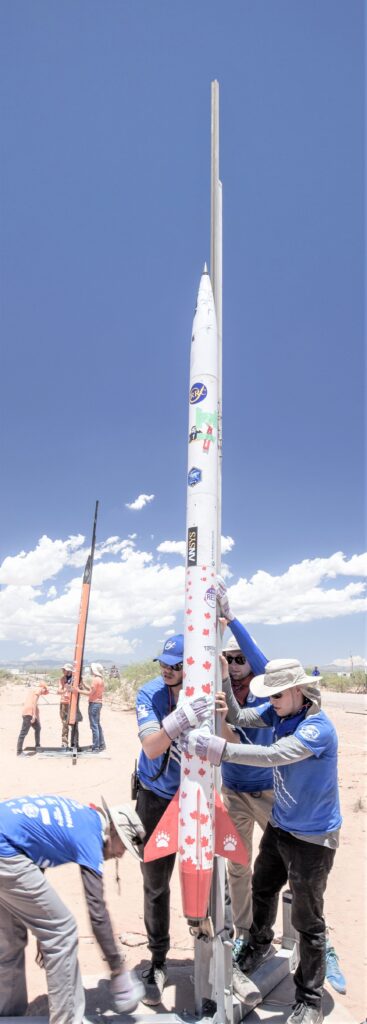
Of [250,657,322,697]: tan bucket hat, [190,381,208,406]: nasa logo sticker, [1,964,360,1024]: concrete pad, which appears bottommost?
[1,964,360,1024]: concrete pad

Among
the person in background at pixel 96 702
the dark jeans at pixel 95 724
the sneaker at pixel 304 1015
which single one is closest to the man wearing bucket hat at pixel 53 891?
the sneaker at pixel 304 1015

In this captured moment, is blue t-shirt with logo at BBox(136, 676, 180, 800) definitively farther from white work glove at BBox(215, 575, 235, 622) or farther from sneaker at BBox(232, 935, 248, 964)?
sneaker at BBox(232, 935, 248, 964)

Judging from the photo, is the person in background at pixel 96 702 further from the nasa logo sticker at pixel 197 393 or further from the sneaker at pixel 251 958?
the nasa logo sticker at pixel 197 393

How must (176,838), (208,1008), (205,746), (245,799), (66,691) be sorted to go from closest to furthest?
(205,746)
(208,1008)
(176,838)
(245,799)
(66,691)

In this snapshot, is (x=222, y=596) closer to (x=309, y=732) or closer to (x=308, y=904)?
(x=309, y=732)

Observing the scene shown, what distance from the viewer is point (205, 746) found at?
367 centimetres

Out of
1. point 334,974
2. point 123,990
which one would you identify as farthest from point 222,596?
point 334,974

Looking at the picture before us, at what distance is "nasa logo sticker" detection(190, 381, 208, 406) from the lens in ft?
15.8

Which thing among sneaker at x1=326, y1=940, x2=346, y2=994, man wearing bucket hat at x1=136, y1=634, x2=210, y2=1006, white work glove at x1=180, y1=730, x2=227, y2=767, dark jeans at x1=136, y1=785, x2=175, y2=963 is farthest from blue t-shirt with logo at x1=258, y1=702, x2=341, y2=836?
sneaker at x1=326, y1=940, x2=346, y2=994

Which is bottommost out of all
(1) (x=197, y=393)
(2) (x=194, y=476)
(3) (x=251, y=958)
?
(3) (x=251, y=958)

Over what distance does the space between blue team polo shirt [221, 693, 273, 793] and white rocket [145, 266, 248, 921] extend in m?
0.41

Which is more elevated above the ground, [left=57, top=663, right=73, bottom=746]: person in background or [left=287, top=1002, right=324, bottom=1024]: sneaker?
[left=57, top=663, right=73, bottom=746]: person in background

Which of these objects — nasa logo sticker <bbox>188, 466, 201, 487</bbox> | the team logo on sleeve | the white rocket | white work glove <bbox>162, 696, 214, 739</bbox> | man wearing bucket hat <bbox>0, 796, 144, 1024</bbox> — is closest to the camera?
man wearing bucket hat <bbox>0, 796, 144, 1024</bbox>

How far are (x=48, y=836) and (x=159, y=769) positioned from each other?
100cm
